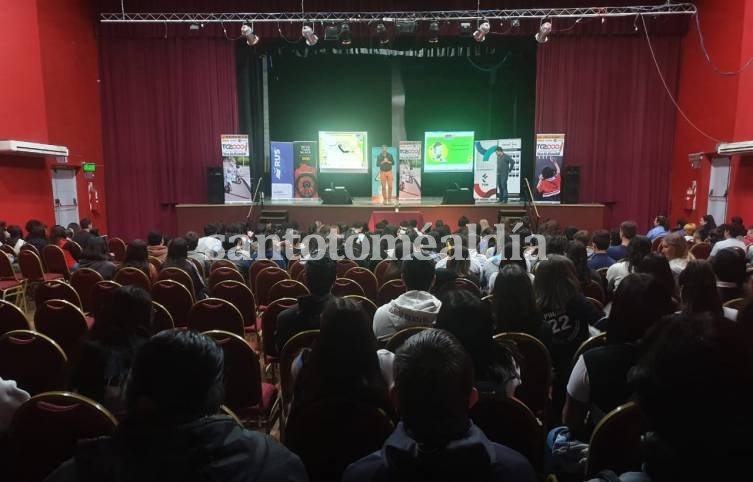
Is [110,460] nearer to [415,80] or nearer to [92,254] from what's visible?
[92,254]

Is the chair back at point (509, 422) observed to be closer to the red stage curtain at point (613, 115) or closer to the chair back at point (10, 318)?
the chair back at point (10, 318)

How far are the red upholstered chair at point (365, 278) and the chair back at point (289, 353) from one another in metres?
2.12

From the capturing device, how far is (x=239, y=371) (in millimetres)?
2615

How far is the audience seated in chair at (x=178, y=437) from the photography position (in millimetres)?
1077

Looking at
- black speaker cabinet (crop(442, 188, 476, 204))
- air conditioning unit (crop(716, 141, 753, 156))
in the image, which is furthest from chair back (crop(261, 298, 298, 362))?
air conditioning unit (crop(716, 141, 753, 156))

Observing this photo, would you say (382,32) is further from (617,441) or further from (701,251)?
(617,441)

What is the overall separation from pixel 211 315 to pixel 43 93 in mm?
9080

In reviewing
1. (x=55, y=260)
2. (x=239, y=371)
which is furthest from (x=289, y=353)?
(x=55, y=260)

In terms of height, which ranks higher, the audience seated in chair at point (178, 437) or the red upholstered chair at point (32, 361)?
the audience seated in chair at point (178, 437)

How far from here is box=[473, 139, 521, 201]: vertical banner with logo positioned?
1246cm

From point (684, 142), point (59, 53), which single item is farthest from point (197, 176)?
point (684, 142)

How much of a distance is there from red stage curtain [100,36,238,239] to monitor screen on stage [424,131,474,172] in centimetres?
518

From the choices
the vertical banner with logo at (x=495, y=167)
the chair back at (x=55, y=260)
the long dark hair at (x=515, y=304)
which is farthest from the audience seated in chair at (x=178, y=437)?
the vertical banner with logo at (x=495, y=167)

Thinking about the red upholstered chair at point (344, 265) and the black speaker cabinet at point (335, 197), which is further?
the black speaker cabinet at point (335, 197)
